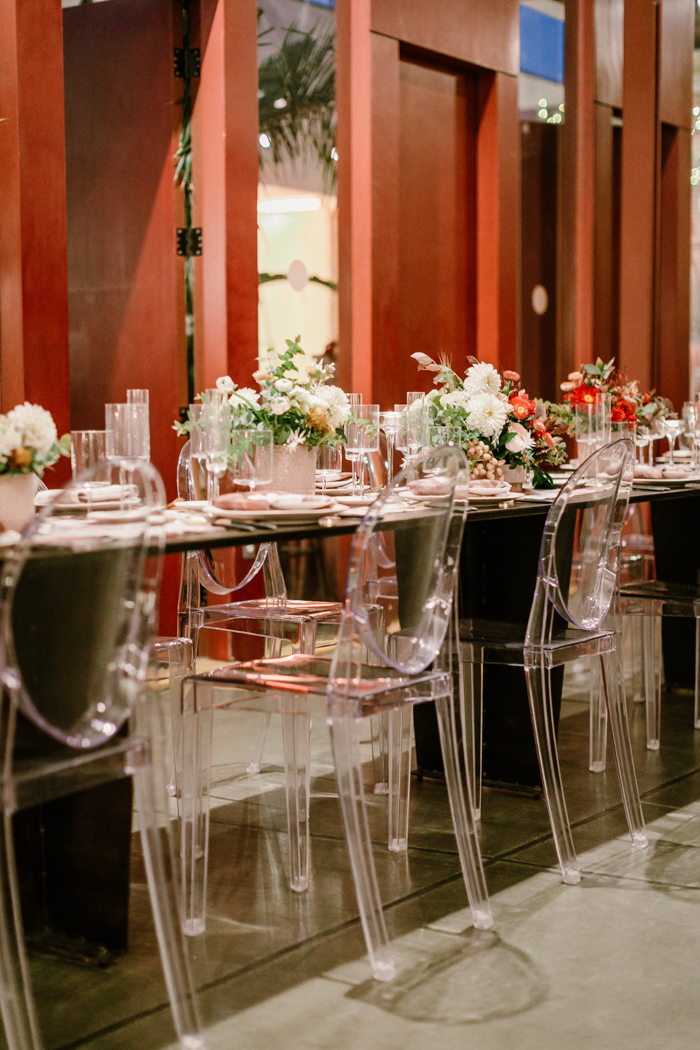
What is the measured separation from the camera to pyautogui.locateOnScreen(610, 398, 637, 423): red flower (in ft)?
13.8

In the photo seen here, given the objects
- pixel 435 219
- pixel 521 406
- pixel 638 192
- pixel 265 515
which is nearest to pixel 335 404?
pixel 265 515

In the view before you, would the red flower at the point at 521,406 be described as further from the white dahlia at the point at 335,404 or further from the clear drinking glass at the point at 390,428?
the white dahlia at the point at 335,404

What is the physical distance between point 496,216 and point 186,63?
1940 mm

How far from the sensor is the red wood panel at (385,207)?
578cm

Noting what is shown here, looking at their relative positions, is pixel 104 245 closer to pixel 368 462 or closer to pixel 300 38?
pixel 300 38

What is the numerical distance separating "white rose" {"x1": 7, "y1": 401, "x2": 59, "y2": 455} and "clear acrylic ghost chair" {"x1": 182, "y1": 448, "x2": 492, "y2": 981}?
0.63m

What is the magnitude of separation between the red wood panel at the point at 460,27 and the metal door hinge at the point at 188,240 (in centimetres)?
132

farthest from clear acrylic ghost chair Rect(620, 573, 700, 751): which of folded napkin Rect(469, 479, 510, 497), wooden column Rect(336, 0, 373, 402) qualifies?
wooden column Rect(336, 0, 373, 402)

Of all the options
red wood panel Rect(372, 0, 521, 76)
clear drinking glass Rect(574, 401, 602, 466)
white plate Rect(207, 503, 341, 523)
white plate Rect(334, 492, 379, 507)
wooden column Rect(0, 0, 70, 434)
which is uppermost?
red wood panel Rect(372, 0, 521, 76)

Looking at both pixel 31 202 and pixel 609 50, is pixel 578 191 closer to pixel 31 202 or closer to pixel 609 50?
pixel 609 50

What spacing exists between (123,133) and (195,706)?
350 centimetres

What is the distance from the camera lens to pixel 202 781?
299 centimetres

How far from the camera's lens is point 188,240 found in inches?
211

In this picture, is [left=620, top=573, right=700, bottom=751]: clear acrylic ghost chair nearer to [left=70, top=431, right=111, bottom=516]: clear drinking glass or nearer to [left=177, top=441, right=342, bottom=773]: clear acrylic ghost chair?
[left=177, top=441, right=342, bottom=773]: clear acrylic ghost chair
